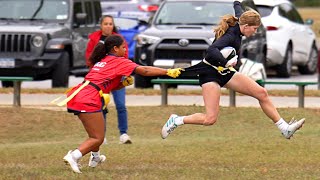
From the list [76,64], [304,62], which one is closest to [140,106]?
[76,64]

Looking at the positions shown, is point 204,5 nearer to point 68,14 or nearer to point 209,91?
point 68,14

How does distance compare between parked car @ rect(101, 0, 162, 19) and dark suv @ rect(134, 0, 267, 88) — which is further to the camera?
parked car @ rect(101, 0, 162, 19)

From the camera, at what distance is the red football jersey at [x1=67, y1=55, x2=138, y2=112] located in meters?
10.9

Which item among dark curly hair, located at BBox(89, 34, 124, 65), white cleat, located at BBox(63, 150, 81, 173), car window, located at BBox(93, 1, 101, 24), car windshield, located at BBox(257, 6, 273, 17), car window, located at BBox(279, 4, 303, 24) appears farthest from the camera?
car window, located at BBox(279, 4, 303, 24)

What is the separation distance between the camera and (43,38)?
70.0 ft

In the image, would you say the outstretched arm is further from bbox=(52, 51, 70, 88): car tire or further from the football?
bbox=(52, 51, 70, 88): car tire

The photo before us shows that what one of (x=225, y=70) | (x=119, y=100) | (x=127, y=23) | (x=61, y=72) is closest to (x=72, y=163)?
(x=225, y=70)

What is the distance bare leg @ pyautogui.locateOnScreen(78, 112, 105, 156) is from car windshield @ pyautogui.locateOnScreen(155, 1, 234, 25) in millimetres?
10191

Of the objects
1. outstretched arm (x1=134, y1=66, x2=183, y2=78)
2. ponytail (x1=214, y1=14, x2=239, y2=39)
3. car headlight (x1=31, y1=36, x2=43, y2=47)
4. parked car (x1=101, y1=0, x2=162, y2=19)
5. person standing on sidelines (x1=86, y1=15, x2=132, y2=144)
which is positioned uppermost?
ponytail (x1=214, y1=14, x2=239, y2=39)

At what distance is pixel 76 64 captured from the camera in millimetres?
22766

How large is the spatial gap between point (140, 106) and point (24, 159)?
556cm

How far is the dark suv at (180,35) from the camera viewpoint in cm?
2036

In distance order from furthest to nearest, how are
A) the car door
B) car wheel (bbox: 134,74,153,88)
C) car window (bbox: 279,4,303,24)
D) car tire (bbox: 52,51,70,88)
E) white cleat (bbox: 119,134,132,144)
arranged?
1. the car door
2. car window (bbox: 279,4,303,24)
3. car wheel (bbox: 134,74,153,88)
4. car tire (bbox: 52,51,70,88)
5. white cleat (bbox: 119,134,132,144)

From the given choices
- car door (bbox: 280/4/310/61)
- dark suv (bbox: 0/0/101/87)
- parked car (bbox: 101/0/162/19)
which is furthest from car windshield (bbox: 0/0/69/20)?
Result: parked car (bbox: 101/0/162/19)
